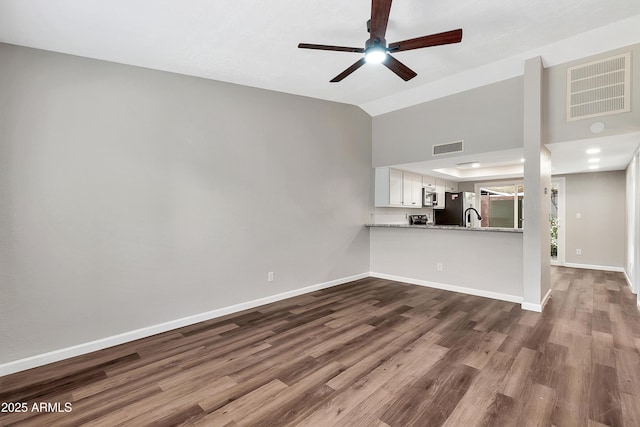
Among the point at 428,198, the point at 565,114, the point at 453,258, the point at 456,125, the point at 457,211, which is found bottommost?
the point at 453,258

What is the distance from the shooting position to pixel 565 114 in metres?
3.46

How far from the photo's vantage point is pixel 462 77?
390 cm

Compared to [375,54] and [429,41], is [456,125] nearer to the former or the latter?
[429,41]

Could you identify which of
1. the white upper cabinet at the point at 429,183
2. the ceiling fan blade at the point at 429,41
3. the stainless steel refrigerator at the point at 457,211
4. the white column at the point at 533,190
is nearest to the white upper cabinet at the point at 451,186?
the stainless steel refrigerator at the point at 457,211

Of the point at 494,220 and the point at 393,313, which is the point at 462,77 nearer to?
the point at 393,313

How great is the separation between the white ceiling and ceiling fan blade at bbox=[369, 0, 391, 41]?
0.98ft

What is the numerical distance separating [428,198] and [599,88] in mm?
3344

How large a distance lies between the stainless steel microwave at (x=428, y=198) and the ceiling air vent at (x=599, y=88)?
2954 mm

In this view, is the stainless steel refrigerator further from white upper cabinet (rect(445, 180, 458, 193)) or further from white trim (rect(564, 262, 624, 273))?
white trim (rect(564, 262, 624, 273))

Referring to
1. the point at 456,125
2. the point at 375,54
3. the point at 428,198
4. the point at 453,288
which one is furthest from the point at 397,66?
the point at 428,198

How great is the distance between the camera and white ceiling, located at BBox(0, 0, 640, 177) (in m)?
2.25

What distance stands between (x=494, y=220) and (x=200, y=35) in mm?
7348

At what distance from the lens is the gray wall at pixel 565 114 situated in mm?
3057

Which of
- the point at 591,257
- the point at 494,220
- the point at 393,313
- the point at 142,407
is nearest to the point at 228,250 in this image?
the point at 142,407
